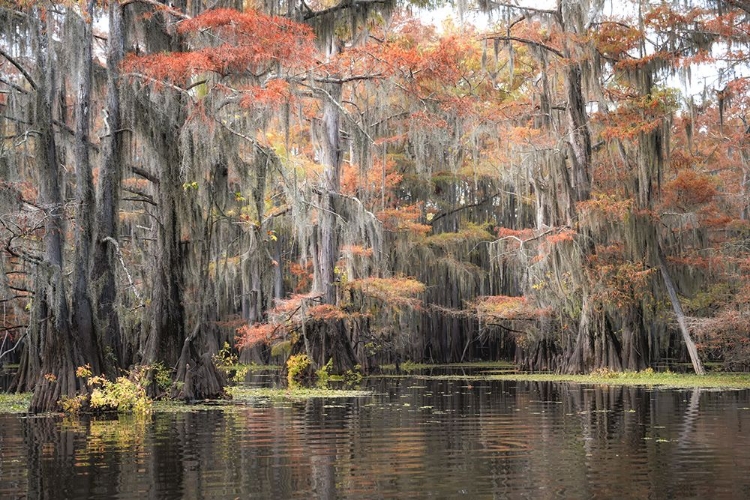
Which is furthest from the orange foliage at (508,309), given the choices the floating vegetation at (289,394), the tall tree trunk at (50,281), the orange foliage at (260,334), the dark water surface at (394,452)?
the tall tree trunk at (50,281)

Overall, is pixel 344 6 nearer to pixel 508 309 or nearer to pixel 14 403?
pixel 14 403

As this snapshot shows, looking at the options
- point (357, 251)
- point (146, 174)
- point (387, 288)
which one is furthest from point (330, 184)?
point (146, 174)

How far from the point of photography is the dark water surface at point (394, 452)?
653 cm

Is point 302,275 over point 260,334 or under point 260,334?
over

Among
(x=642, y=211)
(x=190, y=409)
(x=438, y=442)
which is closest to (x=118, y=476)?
(x=438, y=442)

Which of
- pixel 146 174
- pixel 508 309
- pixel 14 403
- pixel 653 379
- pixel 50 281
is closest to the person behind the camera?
pixel 50 281

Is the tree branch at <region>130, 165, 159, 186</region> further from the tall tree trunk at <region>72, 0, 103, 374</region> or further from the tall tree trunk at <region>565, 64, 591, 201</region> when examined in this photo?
the tall tree trunk at <region>565, 64, 591, 201</region>

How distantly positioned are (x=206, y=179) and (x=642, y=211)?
1223cm

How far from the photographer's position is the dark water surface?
6.53m

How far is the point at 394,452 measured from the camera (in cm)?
858

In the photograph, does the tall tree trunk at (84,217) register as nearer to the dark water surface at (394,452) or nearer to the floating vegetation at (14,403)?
the dark water surface at (394,452)

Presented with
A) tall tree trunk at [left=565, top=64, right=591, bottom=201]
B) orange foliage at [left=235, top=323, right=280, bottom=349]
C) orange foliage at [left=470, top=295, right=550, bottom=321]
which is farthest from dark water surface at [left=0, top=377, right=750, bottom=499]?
orange foliage at [left=470, top=295, right=550, bottom=321]

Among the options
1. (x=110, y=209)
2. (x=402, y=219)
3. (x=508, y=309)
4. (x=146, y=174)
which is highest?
(x=402, y=219)

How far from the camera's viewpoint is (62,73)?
1512cm
